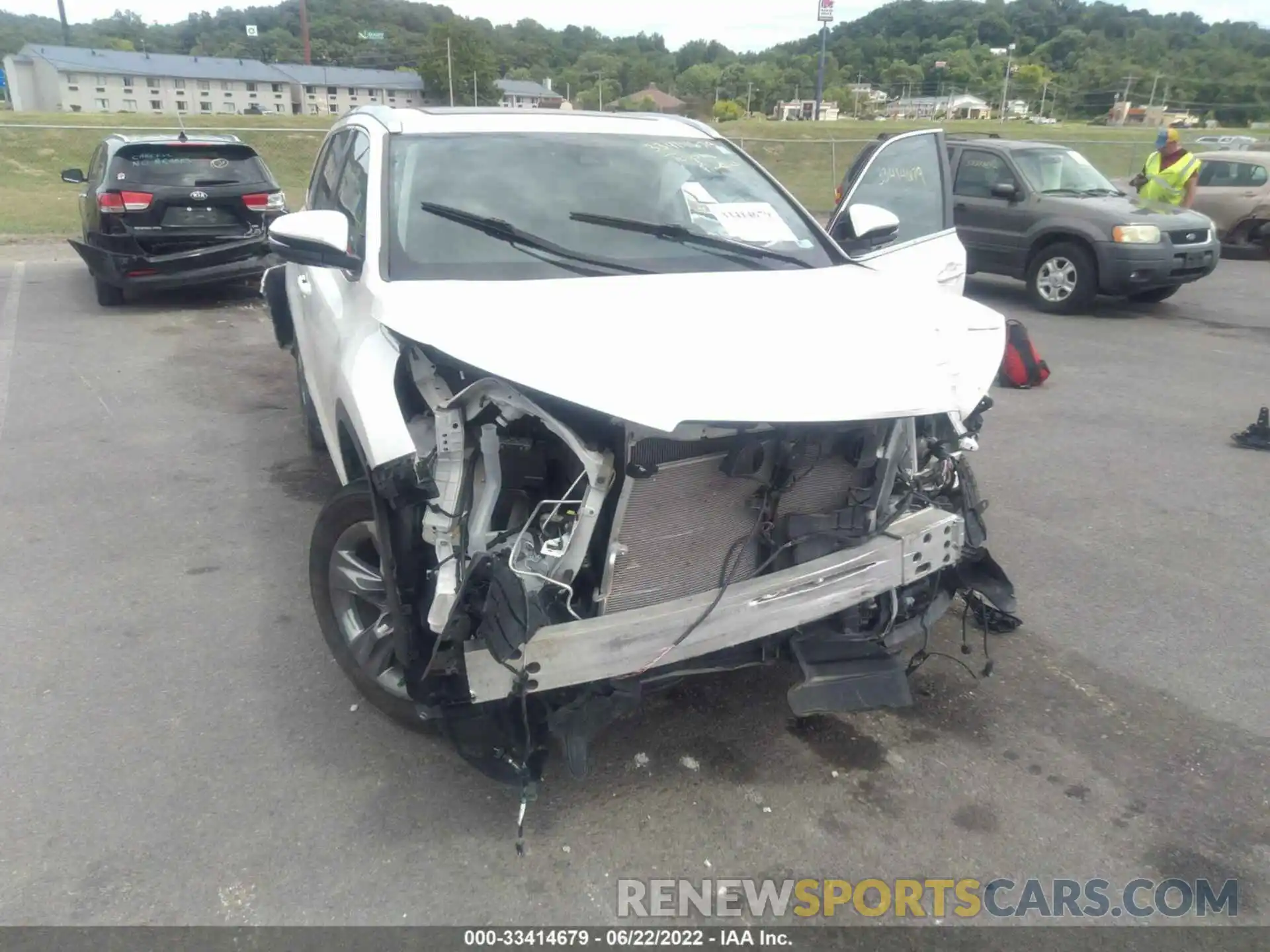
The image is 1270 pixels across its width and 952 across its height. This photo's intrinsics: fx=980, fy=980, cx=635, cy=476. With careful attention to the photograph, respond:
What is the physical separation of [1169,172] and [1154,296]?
5.70 ft

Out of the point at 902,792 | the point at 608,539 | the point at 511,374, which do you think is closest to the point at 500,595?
the point at 608,539

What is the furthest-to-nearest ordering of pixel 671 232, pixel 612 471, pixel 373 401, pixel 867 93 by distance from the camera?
pixel 867 93, pixel 671 232, pixel 373 401, pixel 612 471

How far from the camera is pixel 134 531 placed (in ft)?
16.6

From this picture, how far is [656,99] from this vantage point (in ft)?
197

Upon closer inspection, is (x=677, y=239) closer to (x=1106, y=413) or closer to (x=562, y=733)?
(x=562, y=733)

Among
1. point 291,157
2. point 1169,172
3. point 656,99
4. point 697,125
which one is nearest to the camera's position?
point 697,125

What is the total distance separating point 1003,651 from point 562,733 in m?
2.04

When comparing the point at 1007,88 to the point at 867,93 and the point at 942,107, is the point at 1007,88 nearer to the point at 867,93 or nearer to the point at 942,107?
the point at 942,107

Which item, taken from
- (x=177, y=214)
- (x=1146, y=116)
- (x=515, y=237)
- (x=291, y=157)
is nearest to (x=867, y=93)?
(x=1146, y=116)

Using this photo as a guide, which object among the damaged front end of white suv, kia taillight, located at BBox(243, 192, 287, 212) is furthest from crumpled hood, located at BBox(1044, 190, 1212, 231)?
the damaged front end of white suv

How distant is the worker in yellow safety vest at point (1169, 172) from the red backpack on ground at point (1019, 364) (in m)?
5.82

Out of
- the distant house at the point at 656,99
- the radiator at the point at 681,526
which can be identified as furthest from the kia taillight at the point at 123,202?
the distant house at the point at 656,99

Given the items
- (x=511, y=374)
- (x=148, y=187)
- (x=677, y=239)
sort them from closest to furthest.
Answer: (x=511, y=374) → (x=677, y=239) → (x=148, y=187)

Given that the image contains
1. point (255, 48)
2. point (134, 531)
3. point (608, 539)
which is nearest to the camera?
point (608, 539)
